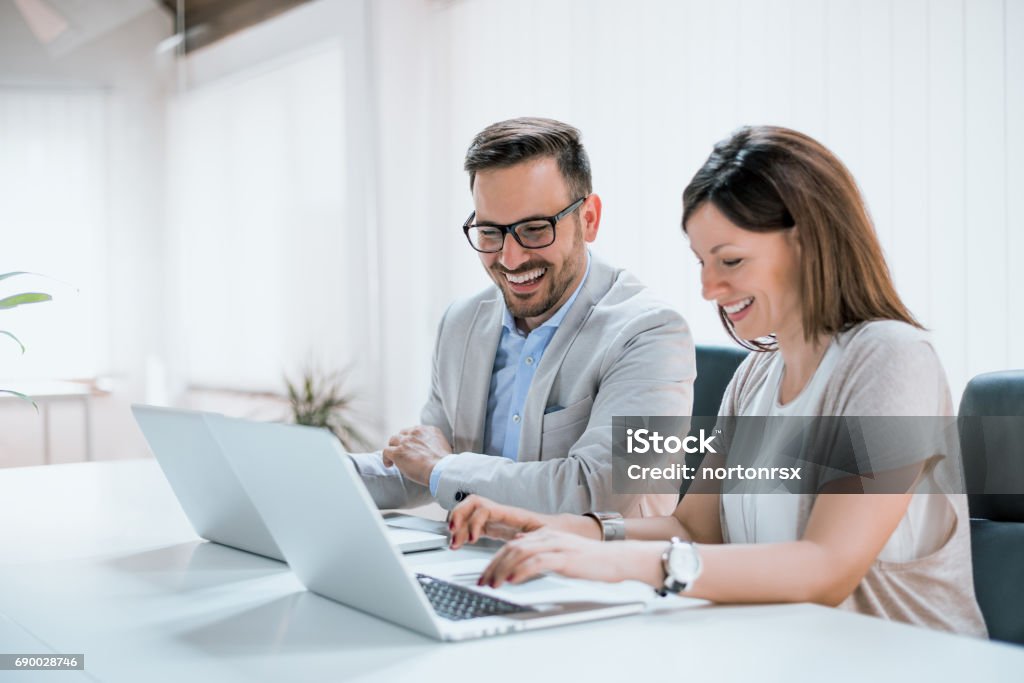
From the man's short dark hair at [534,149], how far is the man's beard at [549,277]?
131 mm

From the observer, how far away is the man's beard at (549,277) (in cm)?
224

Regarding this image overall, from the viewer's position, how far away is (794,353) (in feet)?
5.14

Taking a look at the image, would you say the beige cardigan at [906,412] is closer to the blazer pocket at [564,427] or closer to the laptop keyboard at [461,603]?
the laptop keyboard at [461,603]

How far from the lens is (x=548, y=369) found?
2.20 meters

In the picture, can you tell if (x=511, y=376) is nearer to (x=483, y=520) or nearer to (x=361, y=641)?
(x=483, y=520)

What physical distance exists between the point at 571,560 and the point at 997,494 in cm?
86

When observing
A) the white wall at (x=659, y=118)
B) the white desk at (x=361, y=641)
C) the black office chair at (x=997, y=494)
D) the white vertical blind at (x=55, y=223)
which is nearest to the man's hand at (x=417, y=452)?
the white desk at (x=361, y=641)

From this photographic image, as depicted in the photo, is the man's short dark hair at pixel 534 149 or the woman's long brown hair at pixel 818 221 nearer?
the woman's long brown hair at pixel 818 221

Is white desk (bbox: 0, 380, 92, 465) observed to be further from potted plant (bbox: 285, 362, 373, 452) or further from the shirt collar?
the shirt collar

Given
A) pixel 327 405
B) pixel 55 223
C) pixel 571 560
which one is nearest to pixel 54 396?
pixel 55 223

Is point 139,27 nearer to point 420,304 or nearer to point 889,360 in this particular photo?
point 420,304

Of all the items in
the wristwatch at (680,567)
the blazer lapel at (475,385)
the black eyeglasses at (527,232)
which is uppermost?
the black eyeglasses at (527,232)

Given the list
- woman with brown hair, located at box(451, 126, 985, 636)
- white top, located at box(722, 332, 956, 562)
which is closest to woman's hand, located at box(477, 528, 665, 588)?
woman with brown hair, located at box(451, 126, 985, 636)

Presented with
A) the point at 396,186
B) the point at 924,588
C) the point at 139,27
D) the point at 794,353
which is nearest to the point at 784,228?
the point at 794,353
